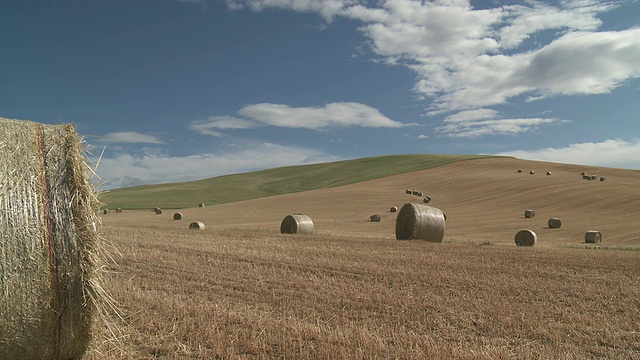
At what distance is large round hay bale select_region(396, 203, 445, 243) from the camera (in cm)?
1811

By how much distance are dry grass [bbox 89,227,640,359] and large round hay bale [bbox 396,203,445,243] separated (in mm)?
5218

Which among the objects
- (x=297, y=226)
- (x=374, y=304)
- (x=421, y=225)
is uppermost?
(x=297, y=226)

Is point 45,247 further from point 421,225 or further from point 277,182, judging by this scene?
point 277,182

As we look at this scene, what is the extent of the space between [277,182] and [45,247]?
84323 mm

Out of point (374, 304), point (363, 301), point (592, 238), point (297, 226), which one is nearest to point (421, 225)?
point (297, 226)

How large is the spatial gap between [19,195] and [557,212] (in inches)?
1327

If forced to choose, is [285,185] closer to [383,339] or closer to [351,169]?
[351,169]

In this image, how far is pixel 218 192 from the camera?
78.8 meters

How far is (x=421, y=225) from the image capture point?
59.5ft

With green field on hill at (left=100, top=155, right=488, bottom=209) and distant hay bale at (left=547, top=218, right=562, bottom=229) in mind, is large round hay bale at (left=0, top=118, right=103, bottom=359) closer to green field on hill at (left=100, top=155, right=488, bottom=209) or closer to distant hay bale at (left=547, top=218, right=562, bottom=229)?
distant hay bale at (left=547, top=218, right=562, bottom=229)

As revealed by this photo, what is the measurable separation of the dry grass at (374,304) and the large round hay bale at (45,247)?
0.65 metres

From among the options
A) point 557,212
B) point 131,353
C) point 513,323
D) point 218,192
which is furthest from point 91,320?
point 218,192

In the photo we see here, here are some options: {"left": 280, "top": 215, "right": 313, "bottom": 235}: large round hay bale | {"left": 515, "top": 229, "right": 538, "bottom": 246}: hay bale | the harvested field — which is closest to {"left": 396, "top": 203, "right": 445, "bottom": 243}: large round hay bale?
the harvested field

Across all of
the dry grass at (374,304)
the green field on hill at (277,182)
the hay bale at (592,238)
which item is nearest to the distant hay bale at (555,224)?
the hay bale at (592,238)
